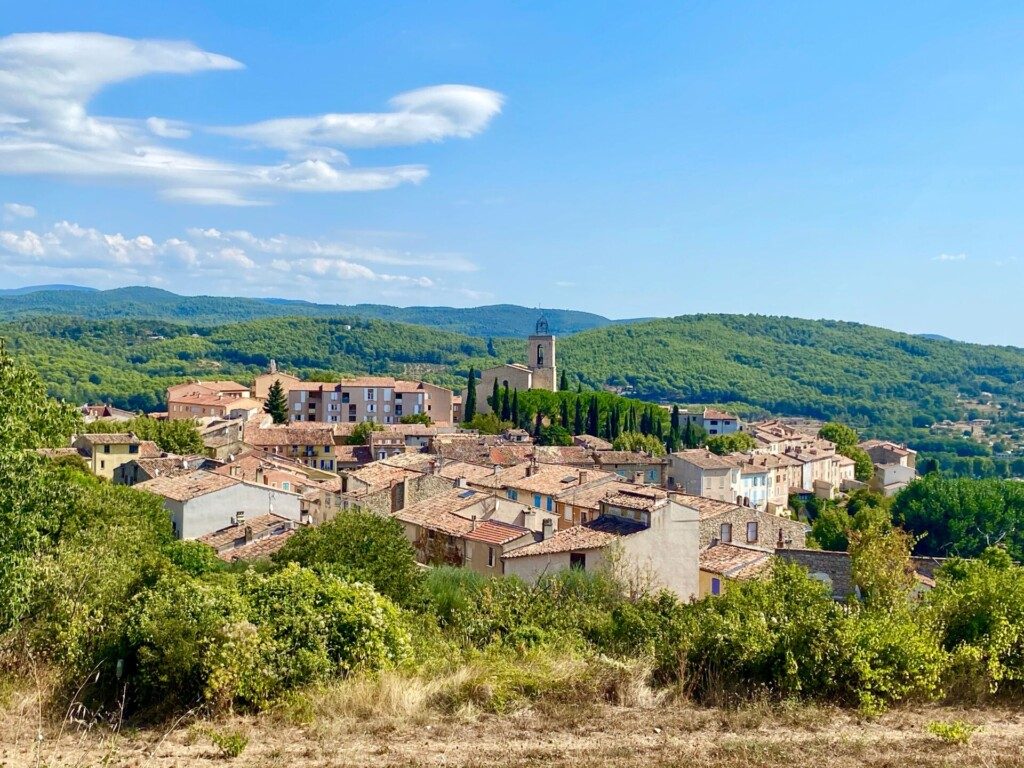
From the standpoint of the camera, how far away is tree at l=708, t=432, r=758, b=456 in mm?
75750

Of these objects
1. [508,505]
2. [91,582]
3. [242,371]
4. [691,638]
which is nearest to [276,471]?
[508,505]

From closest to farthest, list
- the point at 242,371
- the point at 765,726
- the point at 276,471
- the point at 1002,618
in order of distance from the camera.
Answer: the point at 765,726 < the point at 1002,618 < the point at 276,471 < the point at 242,371

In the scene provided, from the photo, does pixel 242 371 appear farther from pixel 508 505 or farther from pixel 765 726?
pixel 765 726

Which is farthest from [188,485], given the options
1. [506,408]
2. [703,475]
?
[506,408]

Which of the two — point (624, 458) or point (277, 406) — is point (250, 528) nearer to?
point (624, 458)

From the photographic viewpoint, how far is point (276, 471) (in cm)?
4475

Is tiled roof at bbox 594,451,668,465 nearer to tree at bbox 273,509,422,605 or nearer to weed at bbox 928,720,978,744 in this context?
tree at bbox 273,509,422,605

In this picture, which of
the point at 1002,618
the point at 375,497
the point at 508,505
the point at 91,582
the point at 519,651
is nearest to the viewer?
the point at 1002,618

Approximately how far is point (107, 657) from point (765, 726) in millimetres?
A: 6417

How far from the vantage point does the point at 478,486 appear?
39688mm

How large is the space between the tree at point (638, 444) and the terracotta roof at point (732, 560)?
42.2m

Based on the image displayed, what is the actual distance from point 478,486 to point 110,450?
26.3m

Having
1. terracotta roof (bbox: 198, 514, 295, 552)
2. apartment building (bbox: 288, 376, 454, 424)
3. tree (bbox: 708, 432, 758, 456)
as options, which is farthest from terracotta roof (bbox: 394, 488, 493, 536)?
apartment building (bbox: 288, 376, 454, 424)

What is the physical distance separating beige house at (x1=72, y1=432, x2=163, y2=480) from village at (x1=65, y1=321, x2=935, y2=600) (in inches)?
4.8
